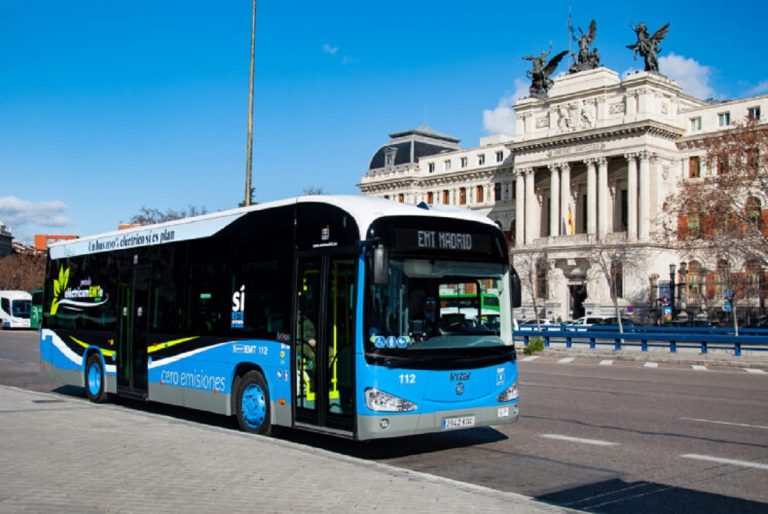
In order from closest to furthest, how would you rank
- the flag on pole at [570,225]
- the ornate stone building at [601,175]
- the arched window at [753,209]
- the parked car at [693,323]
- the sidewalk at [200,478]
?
1. the sidewalk at [200,478]
2. the arched window at [753,209]
3. the parked car at [693,323]
4. the ornate stone building at [601,175]
5. the flag on pole at [570,225]

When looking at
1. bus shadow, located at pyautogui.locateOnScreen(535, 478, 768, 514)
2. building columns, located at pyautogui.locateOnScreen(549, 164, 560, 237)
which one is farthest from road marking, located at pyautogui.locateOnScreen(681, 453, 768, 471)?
building columns, located at pyautogui.locateOnScreen(549, 164, 560, 237)

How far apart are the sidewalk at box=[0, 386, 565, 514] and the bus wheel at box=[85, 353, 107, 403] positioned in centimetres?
474

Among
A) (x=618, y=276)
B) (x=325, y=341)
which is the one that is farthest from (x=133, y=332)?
(x=618, y=276)

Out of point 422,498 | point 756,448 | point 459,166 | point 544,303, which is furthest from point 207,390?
point 459,166

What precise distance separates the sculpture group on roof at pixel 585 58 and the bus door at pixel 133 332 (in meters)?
68.8

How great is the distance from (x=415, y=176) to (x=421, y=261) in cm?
9403

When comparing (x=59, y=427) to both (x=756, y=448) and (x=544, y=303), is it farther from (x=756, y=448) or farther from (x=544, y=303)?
(x=544, y=303)

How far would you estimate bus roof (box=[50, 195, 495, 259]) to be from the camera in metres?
10.2

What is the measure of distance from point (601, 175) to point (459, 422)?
2809 inches

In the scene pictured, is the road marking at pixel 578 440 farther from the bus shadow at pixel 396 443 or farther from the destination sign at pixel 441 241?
the destination sign at pixel 441 241

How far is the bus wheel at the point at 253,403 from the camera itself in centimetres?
1145

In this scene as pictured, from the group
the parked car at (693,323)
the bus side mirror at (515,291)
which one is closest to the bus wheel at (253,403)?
the bus side mirror at (515,291)

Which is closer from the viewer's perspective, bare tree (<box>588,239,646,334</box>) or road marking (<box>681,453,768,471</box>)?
road marking (<box>681,453,768,471</box>)

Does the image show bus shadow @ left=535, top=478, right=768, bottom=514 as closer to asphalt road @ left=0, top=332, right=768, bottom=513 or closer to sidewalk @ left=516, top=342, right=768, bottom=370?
asphalt road @ left=0, top=332, right=768, bottom=513
